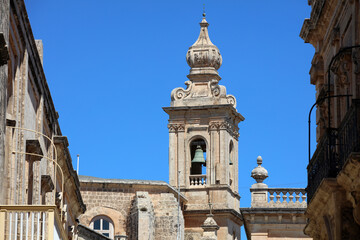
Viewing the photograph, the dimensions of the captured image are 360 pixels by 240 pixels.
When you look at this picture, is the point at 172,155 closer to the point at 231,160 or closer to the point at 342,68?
the point at 231,160

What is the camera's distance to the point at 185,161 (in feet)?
200

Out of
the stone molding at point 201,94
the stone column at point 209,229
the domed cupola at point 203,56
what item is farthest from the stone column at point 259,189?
the domed cupola at point 203,56

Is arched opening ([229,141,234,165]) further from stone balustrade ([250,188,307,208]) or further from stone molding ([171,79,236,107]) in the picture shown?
stone balustrade ([250,188,307,208])

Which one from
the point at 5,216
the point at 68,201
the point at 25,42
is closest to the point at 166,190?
the point at 68,201

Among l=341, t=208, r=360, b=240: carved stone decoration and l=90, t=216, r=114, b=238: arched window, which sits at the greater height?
l=90, t=216, r=114, b=238: arched window

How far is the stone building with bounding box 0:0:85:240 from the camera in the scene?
1534 centimetres

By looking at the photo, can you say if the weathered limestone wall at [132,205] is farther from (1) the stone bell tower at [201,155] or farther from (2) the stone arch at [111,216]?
(1) the stone bell tower at [201,155]

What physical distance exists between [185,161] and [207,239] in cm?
648

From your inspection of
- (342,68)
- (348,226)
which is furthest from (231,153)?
(348,226)

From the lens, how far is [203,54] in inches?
2489

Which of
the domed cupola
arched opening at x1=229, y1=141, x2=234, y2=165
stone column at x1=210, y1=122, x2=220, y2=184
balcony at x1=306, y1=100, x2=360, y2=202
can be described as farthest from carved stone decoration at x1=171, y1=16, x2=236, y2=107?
balcony at x1=306, y1=100, x2=360, y2=202

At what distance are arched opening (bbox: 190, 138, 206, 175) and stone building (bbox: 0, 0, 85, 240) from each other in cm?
3463

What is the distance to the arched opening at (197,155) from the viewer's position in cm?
6056

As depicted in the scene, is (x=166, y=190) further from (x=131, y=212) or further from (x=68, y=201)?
(x=68, y=201)
